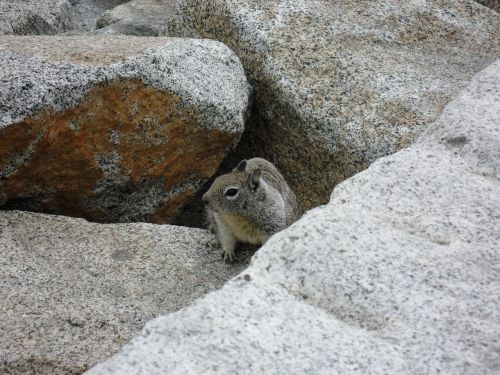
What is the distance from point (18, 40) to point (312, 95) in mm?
2458

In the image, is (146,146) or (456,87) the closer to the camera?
(146,146)

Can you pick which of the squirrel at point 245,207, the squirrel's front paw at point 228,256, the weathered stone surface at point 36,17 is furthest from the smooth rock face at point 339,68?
the weathered stone surface at point 36,17

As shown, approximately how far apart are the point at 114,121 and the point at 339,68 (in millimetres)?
2069

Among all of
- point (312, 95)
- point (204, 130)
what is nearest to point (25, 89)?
point (204, 130)

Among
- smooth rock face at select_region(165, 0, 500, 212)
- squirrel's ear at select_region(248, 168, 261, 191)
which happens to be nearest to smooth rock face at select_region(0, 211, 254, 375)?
squirrel's ear at select_region(248, 168, 261, 191)

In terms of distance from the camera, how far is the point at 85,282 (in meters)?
4.52

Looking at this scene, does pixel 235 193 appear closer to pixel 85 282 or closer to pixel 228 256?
pixel 228 256

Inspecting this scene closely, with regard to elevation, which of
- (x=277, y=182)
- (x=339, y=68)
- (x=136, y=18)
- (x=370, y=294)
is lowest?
(x=136, y=18)

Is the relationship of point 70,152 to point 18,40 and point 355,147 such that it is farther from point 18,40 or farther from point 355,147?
point 355,147

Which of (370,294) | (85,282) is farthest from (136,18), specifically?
(370,294)

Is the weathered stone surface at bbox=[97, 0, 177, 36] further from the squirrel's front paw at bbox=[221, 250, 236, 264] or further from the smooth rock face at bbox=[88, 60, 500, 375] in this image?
the smooth rock face at bbox=[88, 60, 500, 375]

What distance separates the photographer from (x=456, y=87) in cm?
593

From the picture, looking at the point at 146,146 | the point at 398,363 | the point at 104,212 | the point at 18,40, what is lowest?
the point at 104,212

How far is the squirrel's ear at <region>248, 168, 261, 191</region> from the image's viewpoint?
5320 mm
